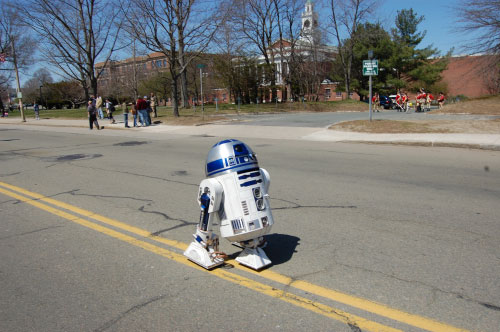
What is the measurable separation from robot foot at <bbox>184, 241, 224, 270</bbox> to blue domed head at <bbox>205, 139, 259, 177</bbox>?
31.0 inches

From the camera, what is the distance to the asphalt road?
3039 millimetres

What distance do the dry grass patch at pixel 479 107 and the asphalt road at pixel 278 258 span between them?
16.6 m

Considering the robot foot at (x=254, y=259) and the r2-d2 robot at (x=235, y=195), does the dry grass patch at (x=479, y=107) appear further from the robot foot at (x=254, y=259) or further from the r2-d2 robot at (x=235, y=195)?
the r2-d2 robot at (x=235, y=195)

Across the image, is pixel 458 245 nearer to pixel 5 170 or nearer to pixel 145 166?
pixel 145 166

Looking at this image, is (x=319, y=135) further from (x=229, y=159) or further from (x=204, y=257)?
(x=229, y=159)

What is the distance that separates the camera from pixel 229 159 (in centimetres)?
351

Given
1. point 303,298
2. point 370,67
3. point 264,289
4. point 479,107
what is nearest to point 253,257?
point 264,289

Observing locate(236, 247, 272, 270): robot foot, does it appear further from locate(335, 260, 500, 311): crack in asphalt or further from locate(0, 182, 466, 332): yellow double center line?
locate(335, 260, 500, 311): crack in asphalt

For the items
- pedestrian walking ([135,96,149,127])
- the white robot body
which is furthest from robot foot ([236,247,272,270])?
pedestrian walking ([135,96,149,127])

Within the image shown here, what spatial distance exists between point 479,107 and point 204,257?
24081 millimetres

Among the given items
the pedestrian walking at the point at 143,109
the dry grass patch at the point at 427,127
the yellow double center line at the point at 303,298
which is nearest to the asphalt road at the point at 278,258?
the yellow double center line at the point at 303,298

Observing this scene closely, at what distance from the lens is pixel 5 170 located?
9.92 m

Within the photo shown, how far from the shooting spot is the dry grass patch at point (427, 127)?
48.0ft

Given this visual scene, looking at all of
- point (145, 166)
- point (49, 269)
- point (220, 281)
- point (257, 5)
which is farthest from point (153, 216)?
point (257, 5)
